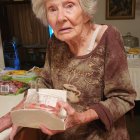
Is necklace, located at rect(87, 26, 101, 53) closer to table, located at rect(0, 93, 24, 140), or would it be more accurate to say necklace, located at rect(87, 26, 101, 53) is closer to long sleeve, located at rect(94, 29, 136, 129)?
long sleeve, located at rect(94, 29, 136, 129)

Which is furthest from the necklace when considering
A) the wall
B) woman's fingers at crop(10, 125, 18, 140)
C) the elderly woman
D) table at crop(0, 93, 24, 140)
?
the wall

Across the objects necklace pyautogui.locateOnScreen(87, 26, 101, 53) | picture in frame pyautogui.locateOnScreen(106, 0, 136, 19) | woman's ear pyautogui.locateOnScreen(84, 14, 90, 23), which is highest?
picture in frame pyautogui.locateOnScreen(106, 0, 136, 19)

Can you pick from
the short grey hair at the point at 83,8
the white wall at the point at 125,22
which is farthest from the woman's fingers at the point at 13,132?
the white wall at the point at 125,22

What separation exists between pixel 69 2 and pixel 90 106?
1.16ft

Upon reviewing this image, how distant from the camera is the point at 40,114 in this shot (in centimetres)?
64

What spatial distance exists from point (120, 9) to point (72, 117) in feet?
8.44

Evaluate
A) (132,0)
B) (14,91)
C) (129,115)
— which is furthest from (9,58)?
(132,0)

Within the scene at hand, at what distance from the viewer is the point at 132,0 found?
9.62ft

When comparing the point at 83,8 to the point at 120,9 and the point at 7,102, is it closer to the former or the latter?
the point at 7,102

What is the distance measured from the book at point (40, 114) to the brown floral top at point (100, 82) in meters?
0.09

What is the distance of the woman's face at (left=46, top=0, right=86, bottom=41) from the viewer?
2.44 feet

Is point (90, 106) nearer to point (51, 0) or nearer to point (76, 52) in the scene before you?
point (76, 52)

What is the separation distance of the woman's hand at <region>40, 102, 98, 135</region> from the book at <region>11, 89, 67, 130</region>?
1 cm

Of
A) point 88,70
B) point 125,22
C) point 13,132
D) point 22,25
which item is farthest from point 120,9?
point 13,132
